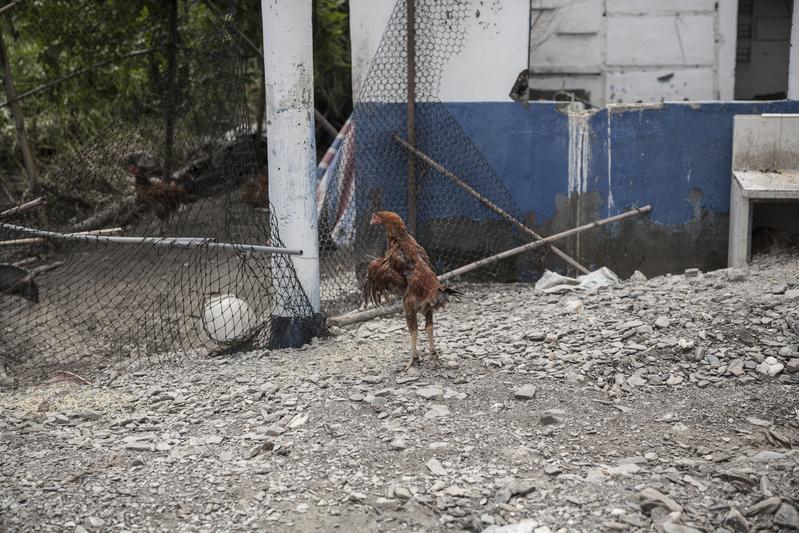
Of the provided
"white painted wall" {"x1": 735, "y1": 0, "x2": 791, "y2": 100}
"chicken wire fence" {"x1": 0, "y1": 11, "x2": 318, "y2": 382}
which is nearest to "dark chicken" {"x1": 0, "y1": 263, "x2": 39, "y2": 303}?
"chicken wire fence" {"x1": 0, "y1": 11, "x2": 318, "y2": 382}

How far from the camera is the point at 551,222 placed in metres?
8.22

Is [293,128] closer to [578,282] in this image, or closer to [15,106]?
[578,282]

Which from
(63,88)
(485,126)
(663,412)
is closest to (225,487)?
(663,412)

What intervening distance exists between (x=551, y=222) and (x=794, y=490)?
4624 mm

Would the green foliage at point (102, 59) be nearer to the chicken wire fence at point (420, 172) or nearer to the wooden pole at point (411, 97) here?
the chicken wire fence at point (420, 172)

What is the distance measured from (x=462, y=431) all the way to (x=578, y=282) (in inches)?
124

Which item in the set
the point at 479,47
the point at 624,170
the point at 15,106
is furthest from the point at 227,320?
the point at 15,106

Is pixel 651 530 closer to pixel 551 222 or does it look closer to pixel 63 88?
pixel 551 222

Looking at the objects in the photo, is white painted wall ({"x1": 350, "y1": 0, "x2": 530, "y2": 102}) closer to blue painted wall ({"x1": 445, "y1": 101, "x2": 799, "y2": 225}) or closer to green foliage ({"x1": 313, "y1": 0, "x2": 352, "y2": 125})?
blue painted wall ({"x1": 445, "y1": 101, "x2": 799, "y2": 225})

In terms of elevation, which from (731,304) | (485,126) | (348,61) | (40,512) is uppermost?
(348,61)

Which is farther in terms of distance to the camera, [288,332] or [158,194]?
[158,194]

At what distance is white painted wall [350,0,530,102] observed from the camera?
7.87 m

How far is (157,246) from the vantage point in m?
6.49

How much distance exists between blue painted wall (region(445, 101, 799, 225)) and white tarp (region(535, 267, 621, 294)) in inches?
31.2
